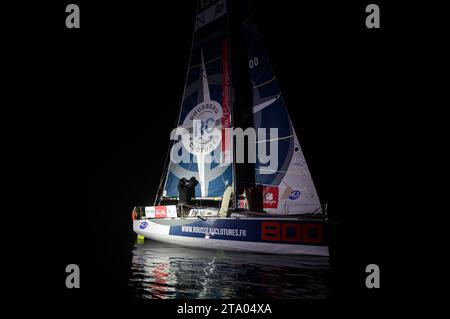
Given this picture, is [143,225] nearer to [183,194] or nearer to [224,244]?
[183,194]

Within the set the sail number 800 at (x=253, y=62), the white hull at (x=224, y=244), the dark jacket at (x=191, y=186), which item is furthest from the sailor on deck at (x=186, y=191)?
the sail number 800 at (x=253, y=62)

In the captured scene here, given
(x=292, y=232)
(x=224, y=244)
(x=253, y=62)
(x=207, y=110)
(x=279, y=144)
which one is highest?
(x=253, y=62)

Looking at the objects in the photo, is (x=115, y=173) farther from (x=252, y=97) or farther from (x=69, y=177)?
(x=252, y=97)

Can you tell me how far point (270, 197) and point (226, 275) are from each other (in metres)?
3.27

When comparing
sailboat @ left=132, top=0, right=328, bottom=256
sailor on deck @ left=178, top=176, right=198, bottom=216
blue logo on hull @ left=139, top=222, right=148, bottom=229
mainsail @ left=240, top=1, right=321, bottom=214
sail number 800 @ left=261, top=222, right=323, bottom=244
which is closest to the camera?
Result: sail number 800 @ left=261, top=222, right=323, bottom=244

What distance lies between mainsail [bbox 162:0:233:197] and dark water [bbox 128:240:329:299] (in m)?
2.74

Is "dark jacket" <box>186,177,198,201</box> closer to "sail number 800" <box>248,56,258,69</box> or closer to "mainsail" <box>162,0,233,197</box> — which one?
"mainsail" <box>162,0,233,197</box>

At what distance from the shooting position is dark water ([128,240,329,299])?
245 inches

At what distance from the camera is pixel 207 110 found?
12.6m

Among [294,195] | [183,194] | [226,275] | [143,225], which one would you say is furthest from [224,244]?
[143,225]

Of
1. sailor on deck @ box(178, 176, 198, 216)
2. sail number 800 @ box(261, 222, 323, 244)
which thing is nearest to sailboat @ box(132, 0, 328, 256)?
Answer: sail number 800 @ box(261, 222, 323, 244)

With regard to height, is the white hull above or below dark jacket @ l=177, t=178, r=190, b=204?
below

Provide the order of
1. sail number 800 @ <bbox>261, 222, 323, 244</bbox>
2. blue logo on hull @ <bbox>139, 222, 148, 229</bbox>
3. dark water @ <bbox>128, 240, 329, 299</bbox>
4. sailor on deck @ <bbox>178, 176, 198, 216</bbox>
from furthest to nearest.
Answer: blue logo on hull @ <bbox>139, 222, 148, 229</bbox> < sailor on deck @ <bbox>178, 176, 198, 216</bbox> < sail number 800 @ <bbox>261, 222, 323, 244</bbox> < dark water @ <bbox>128, 240, 329, 299</bbox>
